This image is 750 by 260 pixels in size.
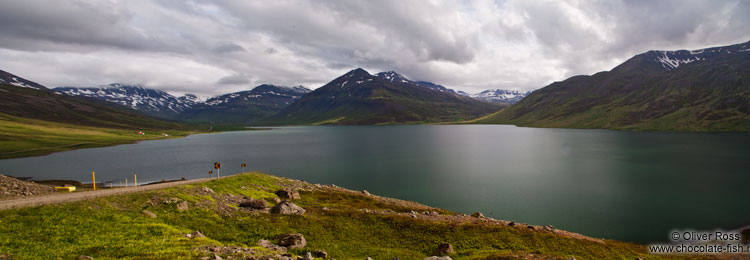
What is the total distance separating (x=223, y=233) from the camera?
26156 mm

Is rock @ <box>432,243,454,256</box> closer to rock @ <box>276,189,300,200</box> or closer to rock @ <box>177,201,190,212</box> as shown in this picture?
rock @ <box>177,201,190,212</box>

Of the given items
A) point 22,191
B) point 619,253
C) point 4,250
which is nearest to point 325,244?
point 4,250

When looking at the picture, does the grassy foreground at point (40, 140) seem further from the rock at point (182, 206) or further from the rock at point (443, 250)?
the rock at point (443, 250)

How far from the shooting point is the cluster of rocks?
30906 mm

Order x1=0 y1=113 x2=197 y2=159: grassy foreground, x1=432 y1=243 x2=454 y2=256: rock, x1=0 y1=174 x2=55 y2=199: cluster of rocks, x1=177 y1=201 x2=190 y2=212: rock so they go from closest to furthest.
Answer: x1=432 y1=243 x2=454 y2=256: rock → x1=177 y1=201 x2=190 y2=212: rock → x1=0 y1=174 x2=55 y2=199: cluster of rocks → x1=0 y1=113 x2=197 y2=159: grassy foreground

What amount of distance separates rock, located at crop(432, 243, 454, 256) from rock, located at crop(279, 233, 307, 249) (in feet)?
Result: 36.2

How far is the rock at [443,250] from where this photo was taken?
1018 inches

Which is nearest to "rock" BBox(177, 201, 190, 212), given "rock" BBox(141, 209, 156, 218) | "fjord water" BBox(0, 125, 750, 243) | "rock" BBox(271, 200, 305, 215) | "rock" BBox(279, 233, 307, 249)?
"rock" BBox(141, 209, 156, 218)

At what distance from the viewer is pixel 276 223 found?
2897 cm

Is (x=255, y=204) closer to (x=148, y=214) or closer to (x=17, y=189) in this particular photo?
(x=148, y=214)

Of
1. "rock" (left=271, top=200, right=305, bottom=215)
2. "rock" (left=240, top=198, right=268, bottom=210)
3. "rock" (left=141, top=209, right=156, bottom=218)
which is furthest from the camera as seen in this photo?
"rock" (left=240, top=198, right=268, bottom=210)

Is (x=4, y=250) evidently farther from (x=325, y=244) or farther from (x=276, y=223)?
(x=325, y=244)

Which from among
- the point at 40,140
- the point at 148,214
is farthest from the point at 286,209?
the point at 40,140

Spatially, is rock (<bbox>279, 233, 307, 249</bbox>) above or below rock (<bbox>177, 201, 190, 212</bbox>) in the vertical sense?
below
